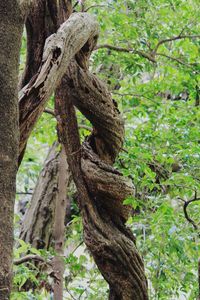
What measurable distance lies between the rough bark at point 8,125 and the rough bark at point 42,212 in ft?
6.43

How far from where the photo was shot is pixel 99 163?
1.74m

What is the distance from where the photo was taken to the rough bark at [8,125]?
2.65 feet

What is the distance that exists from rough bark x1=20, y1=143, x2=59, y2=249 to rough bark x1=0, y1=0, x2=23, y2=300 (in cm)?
196

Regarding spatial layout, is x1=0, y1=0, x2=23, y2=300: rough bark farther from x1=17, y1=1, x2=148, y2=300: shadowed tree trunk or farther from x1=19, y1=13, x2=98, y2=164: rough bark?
x1=17, y1=1, x2=148, y2=300: shadowed tree trunk

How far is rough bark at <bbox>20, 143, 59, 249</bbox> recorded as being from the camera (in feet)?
9.10

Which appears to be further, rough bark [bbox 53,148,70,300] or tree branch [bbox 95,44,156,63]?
tree branch [bbox 95,44,156,63]

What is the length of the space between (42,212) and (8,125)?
2000mm

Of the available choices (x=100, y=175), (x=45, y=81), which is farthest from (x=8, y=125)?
(x=100, y=175)

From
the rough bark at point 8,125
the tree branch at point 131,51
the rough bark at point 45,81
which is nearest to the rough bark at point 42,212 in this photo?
the tree branch at point 131,51

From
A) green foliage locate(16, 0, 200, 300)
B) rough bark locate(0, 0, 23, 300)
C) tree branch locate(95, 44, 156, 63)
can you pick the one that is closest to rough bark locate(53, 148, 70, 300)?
green foliage locate(16, 0, 200, 300)

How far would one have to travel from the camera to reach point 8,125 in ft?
2.82

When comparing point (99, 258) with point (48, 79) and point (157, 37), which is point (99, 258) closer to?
point (48, 79)

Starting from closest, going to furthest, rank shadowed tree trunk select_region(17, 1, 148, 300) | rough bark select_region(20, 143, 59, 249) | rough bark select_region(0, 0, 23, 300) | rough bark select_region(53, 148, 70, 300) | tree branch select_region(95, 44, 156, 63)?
1. rough bark select_region(0, 0, 23, 300)
2. shadowed tree trunk select_region(17, 1, 148, 300)
3. rough bark select_region(53, 148, 70, 300)
4. tree branch select_region(95, 44, 156, 63)
5. rough bark select_region(20, 143, 59, 249)

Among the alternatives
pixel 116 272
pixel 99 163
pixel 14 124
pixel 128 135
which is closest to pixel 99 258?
pixel 116 272
